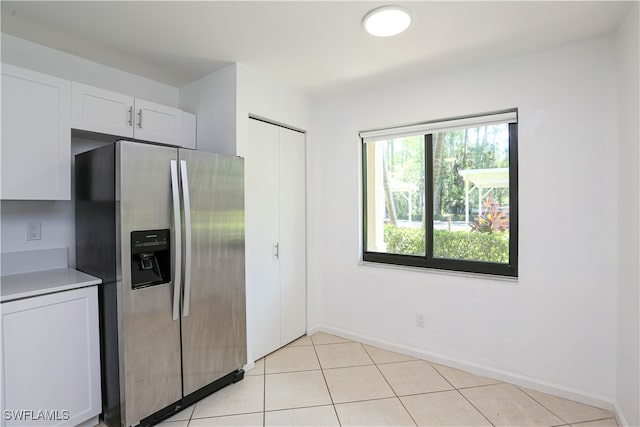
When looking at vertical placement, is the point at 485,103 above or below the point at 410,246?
above

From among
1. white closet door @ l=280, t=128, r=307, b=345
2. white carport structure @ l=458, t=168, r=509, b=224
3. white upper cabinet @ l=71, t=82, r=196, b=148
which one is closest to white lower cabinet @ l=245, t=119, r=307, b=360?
white closet door @ l=280, t=128, r=307, b=345

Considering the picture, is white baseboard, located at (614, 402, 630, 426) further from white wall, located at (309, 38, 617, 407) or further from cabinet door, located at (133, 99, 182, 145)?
cabinet door, located at (133, 99, 182, 145)

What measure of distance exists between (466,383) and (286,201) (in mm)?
2013

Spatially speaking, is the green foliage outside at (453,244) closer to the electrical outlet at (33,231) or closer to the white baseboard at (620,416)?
the white baseboard at (620,416)

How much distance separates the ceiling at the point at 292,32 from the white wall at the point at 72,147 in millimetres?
72

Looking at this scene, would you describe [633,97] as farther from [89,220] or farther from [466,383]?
[89,220]

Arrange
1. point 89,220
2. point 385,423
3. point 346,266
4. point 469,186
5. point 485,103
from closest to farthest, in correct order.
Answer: point 385,423 → point 89,220 → point 485,103 → point 469,186 → point 346,266

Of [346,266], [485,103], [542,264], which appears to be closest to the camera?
[542,264]

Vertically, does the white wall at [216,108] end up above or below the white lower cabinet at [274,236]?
above

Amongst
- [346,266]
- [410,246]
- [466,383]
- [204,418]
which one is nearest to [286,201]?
[346,266]

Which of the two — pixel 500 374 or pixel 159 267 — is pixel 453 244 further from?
pixel 159 267

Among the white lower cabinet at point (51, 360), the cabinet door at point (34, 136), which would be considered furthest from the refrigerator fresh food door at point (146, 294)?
the cabinet door at point (34, 136)

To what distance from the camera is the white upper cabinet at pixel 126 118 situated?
208cm

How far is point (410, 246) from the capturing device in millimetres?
2947
